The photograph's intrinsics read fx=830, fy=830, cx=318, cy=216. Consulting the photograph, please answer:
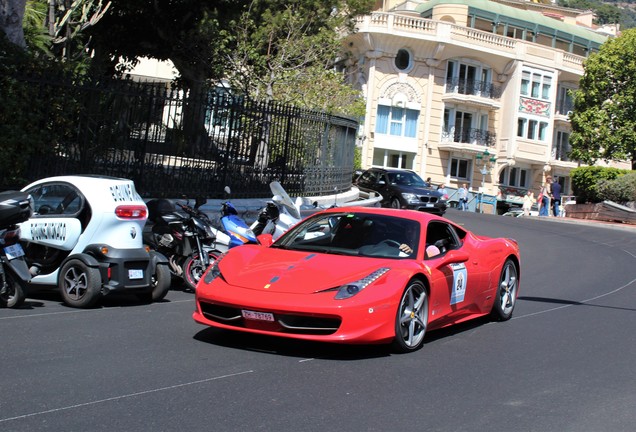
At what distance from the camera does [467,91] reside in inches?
2184

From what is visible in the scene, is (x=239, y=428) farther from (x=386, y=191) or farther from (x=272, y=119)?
(x=386, y=191)

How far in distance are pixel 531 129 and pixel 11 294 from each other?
52.6m

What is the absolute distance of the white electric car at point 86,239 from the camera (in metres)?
9.36

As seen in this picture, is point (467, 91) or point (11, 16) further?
point (467, 91)

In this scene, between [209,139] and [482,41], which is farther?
[482,41]

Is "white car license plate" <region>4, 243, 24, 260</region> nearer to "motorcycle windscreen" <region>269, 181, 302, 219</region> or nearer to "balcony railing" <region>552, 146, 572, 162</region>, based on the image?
"motorcycle windscreen" <region>269, 181, 302, 219</region>

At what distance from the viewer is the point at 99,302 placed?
32.3ft

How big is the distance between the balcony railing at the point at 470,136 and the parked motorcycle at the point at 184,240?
45558 millimetres

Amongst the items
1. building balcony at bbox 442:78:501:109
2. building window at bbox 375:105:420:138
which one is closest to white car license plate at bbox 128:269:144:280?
building window at bbox 375:105:420:138

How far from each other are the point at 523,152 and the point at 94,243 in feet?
166

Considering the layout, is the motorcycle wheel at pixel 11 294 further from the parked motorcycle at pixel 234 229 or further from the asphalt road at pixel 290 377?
the parked motorcycle at pixel 234 229

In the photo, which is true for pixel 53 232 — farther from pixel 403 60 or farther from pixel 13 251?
pixel 403 60

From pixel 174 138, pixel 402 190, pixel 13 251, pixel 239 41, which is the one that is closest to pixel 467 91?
pixel 402 190

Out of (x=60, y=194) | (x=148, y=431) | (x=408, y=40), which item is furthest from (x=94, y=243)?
(x=408, y=40)
